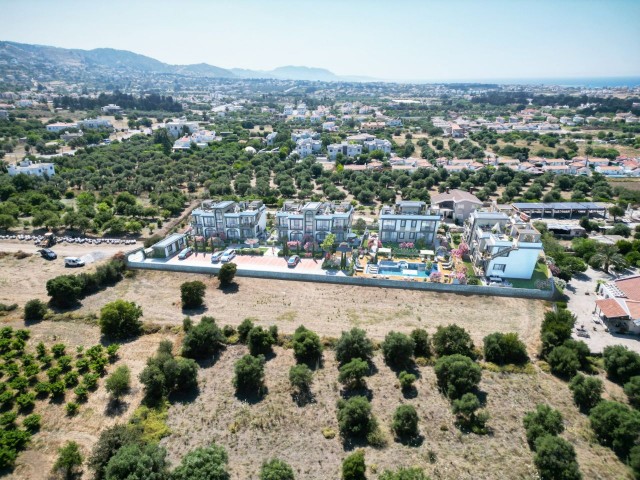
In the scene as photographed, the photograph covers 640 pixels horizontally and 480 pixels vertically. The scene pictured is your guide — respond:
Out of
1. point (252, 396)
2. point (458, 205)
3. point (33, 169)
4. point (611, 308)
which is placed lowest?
point (252, 396)

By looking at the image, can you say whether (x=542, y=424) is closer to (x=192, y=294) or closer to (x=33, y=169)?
(x=192, y=294)

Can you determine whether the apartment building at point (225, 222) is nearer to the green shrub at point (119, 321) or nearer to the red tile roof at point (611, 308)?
the green shrub at point (119, 321)

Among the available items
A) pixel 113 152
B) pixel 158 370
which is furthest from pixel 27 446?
pixel 113 152

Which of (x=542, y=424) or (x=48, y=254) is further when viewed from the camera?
(x=48, y=254)

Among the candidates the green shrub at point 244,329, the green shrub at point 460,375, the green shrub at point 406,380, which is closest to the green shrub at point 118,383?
the green shrub at point 244,329

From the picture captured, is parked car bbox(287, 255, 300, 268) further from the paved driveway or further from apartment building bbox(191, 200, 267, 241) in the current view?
the paved driveway

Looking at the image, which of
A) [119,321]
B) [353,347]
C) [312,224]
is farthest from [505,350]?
[119,321]

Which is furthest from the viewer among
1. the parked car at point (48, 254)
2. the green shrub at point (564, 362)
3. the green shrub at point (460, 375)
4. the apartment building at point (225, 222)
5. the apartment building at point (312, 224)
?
the apartment building at point (225, 222)
